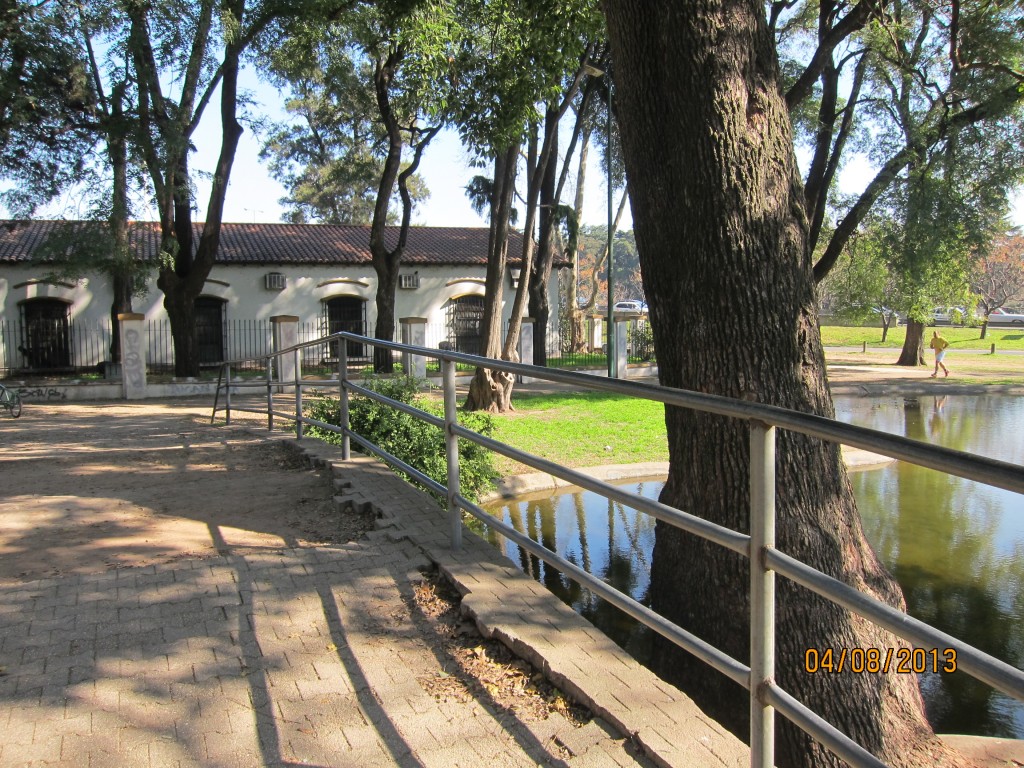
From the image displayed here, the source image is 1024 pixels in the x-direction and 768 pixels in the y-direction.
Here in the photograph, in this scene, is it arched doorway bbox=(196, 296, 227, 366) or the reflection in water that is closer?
the reflection in water

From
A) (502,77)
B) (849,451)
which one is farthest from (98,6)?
(849,451)

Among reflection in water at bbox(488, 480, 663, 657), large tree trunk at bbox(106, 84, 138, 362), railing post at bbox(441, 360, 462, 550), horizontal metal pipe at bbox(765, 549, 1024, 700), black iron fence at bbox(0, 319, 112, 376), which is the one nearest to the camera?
horizontal metal pipe at bbox(765, 549, 1024, 700)

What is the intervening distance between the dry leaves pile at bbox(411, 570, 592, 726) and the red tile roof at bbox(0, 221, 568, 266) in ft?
75.7

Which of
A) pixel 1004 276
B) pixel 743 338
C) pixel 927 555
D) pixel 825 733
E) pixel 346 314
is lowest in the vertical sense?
pixel 927 555

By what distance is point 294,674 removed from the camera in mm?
2811

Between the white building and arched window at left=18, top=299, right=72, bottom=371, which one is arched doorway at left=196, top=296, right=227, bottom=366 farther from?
arched window at left=18, top=299, right=72, bottom=371

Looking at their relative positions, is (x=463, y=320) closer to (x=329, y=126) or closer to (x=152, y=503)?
(x=329, y=126)

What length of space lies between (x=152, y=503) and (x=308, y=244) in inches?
895

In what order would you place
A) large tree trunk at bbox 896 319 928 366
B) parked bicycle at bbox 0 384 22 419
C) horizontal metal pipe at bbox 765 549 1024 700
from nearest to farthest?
1. horizontal metal pipe at bbox 765 549 1024 700
2. parked bicycle at bbox 0 384 22 419
3. large tree trunk at bbox 896 319 928 366

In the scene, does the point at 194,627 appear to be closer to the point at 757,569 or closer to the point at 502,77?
the point at 757,569

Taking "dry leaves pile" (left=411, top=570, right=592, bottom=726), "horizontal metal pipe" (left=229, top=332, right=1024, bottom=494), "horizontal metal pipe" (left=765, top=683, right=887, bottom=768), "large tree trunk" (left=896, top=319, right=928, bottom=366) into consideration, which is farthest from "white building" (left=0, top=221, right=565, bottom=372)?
"horizontal metal pipe" (left=765, top=683, right=887, bottom=768)

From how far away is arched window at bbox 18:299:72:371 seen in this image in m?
23.2

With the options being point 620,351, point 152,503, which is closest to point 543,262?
point 620,351

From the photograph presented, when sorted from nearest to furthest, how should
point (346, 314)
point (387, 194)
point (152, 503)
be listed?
point (152, 503)
point (387, 194)
point (346, 314)
